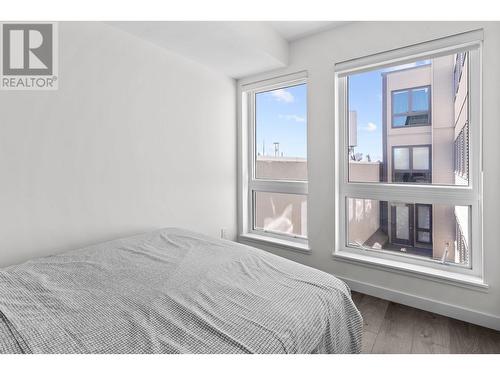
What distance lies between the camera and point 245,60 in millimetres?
2539

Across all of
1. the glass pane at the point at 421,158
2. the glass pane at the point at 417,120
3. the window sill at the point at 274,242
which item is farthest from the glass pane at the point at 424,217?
the window sill at the point at 274,242

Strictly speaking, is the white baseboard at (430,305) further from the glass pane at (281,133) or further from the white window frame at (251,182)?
the glass pane at (281,133)

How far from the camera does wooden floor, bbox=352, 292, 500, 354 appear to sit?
1666mm

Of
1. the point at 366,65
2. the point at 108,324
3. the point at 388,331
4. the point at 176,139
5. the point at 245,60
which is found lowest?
the point at 388,331

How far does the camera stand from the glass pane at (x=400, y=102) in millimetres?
2248

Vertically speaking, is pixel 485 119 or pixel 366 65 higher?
pixel 366 65

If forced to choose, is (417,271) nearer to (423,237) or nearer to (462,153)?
(423,237)

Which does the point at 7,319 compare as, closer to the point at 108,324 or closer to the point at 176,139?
the point at 108,324

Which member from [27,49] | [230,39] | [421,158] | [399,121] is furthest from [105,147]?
[421,158]

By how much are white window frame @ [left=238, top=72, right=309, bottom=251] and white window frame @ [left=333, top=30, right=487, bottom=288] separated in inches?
20.6

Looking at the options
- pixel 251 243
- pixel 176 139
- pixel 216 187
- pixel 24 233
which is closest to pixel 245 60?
pixel 176 139

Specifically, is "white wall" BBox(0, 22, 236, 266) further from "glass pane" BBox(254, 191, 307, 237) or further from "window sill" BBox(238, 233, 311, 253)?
"glass pane" BBox(254, 191, 307, 237)

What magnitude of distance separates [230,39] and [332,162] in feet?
4.51

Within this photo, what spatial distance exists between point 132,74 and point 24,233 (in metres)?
1.32
